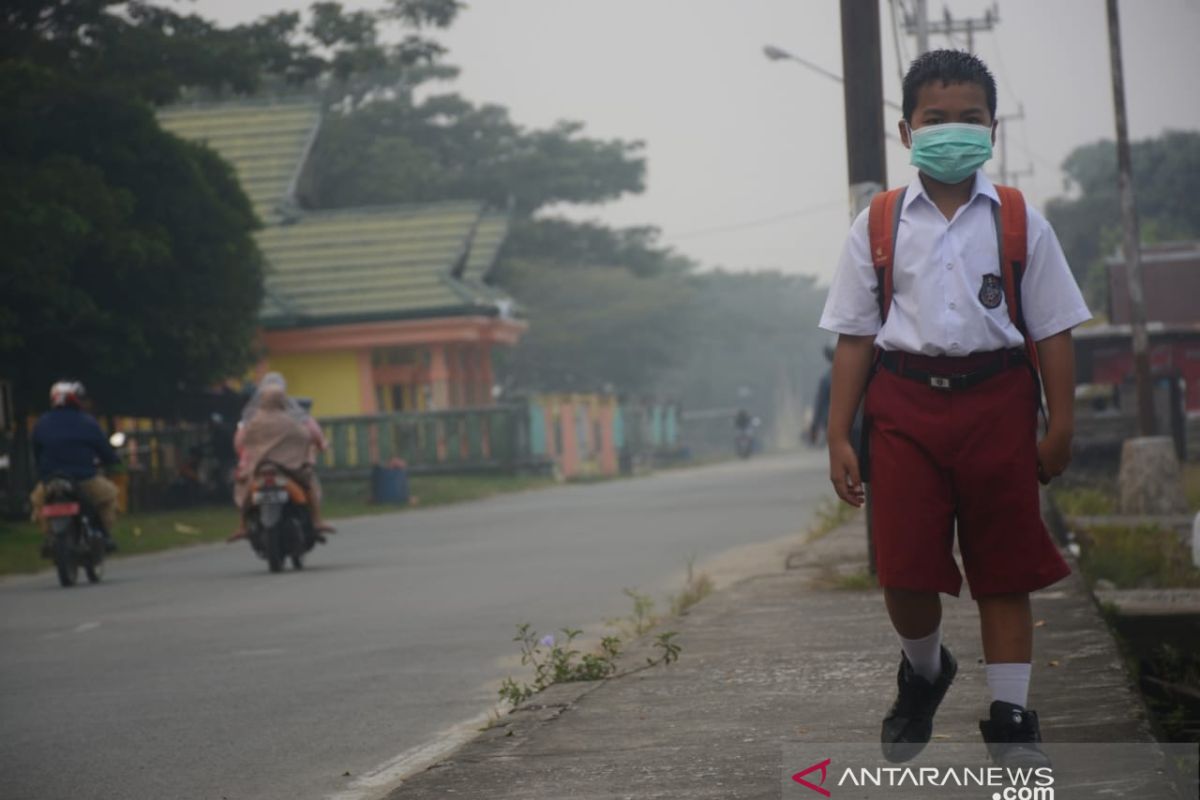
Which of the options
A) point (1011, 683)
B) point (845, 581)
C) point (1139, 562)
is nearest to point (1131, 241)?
point (1139, 562)

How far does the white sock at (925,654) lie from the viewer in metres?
5.09

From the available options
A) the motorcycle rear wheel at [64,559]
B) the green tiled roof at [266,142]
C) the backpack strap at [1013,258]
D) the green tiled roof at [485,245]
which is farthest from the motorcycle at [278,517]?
the green tiled roof at [485,245]

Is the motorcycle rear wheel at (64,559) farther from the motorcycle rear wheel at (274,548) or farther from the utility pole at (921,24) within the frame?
the utility pole at (921,24)

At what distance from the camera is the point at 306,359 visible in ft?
143

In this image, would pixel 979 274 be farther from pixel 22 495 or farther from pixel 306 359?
pixel 306 359

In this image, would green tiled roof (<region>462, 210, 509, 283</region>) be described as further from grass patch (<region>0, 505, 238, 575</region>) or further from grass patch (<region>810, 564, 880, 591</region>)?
grass patch (<region>810, 564, 880, 591</region>)

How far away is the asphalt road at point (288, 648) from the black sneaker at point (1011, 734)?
7.73 ft

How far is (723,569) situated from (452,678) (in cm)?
574

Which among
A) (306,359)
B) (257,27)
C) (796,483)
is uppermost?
(257,27)

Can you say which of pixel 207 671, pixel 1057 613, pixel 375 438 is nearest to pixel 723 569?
pixel 207 671

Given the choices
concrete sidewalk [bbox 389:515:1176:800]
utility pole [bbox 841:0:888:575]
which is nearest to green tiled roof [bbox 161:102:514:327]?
utility pole [bbox 841:0:888:575]

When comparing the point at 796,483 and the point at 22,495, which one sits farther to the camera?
the point at 796,483

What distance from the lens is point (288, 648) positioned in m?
10.9

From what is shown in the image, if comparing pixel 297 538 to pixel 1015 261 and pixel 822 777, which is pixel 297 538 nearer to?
pixel 822 777
